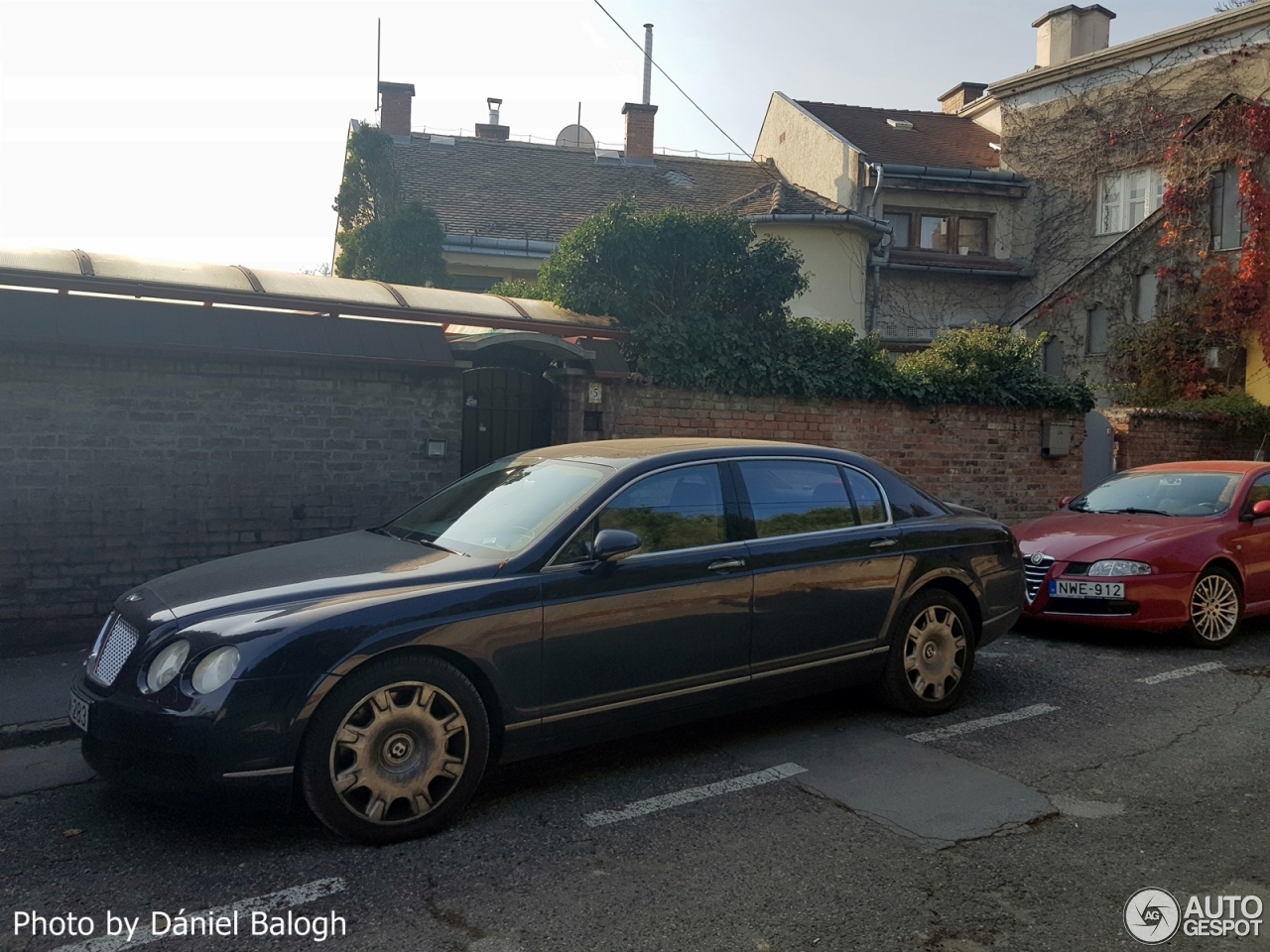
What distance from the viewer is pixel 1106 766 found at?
4.74 m

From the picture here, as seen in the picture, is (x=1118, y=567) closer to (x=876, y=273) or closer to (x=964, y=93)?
(x=876, y=273)

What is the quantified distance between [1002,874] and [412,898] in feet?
6.79

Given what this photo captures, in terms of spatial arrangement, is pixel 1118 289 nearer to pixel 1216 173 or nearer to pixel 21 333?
pixel 1216 173

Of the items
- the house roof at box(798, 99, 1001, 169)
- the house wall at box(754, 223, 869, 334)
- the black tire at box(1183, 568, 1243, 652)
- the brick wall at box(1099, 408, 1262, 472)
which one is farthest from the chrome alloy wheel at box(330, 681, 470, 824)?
the house roof at box(798, 99, 1001, 169)

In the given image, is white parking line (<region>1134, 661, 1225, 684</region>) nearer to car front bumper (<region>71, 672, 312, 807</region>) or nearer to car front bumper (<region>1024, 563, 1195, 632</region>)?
car front bumper (<region>1024, 563, 1195, 632</region>)

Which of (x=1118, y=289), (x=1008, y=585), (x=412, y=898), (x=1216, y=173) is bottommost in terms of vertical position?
(x=412, y=898)

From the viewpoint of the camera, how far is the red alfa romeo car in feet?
23.8

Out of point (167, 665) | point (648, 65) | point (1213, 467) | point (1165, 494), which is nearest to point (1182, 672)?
point (1165, 494)

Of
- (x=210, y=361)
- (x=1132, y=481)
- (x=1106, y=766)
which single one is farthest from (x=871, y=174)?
(x=1106, y=766)

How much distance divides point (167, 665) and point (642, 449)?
2.38 meters

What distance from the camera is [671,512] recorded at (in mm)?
4785

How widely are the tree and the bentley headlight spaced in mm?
9785

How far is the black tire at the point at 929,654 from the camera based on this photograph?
541 cm

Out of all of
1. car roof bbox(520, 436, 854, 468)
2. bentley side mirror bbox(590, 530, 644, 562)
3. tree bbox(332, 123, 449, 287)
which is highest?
tree bbox(332, 123, 449, 287)
